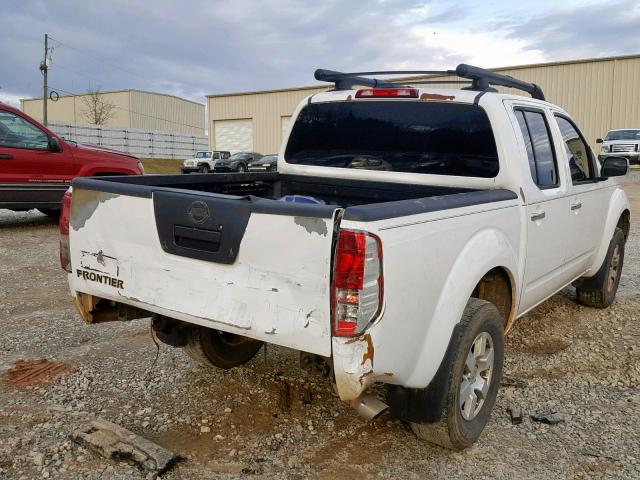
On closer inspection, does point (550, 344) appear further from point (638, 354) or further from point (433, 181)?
point (433, 181)

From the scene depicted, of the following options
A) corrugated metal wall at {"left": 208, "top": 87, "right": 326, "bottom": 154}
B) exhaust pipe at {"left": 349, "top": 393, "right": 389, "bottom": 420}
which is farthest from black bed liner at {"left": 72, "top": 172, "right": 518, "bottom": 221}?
corrugated metal wall at {"left": 208, "top": 87, "right": 326, "bottom": 154}

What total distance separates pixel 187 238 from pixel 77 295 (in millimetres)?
951

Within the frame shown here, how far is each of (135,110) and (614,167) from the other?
74165mm

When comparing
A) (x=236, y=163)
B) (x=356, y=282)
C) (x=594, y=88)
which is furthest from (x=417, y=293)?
(x=594, y=88)

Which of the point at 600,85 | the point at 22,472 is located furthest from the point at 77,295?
the point at 600,85

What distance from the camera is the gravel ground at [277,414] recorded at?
2859 mm

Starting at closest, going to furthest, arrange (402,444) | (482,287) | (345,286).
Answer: (345,286) → (402,444) → (482,287)

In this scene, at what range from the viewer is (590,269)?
5.06m

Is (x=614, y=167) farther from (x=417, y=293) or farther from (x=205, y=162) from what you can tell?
(x=205, y=162)

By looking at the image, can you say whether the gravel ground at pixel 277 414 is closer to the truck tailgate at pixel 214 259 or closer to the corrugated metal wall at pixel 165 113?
the truck tailgate at pixel 214 259

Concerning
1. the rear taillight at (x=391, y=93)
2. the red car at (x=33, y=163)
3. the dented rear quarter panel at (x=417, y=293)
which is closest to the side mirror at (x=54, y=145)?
the red car at (x=33, y=163)

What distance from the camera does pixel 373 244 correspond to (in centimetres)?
223

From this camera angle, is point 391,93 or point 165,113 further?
point 165,113

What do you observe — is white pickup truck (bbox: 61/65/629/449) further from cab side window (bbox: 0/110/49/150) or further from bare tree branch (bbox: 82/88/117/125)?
bare tree branch (bbox: 82/88/117/125)
